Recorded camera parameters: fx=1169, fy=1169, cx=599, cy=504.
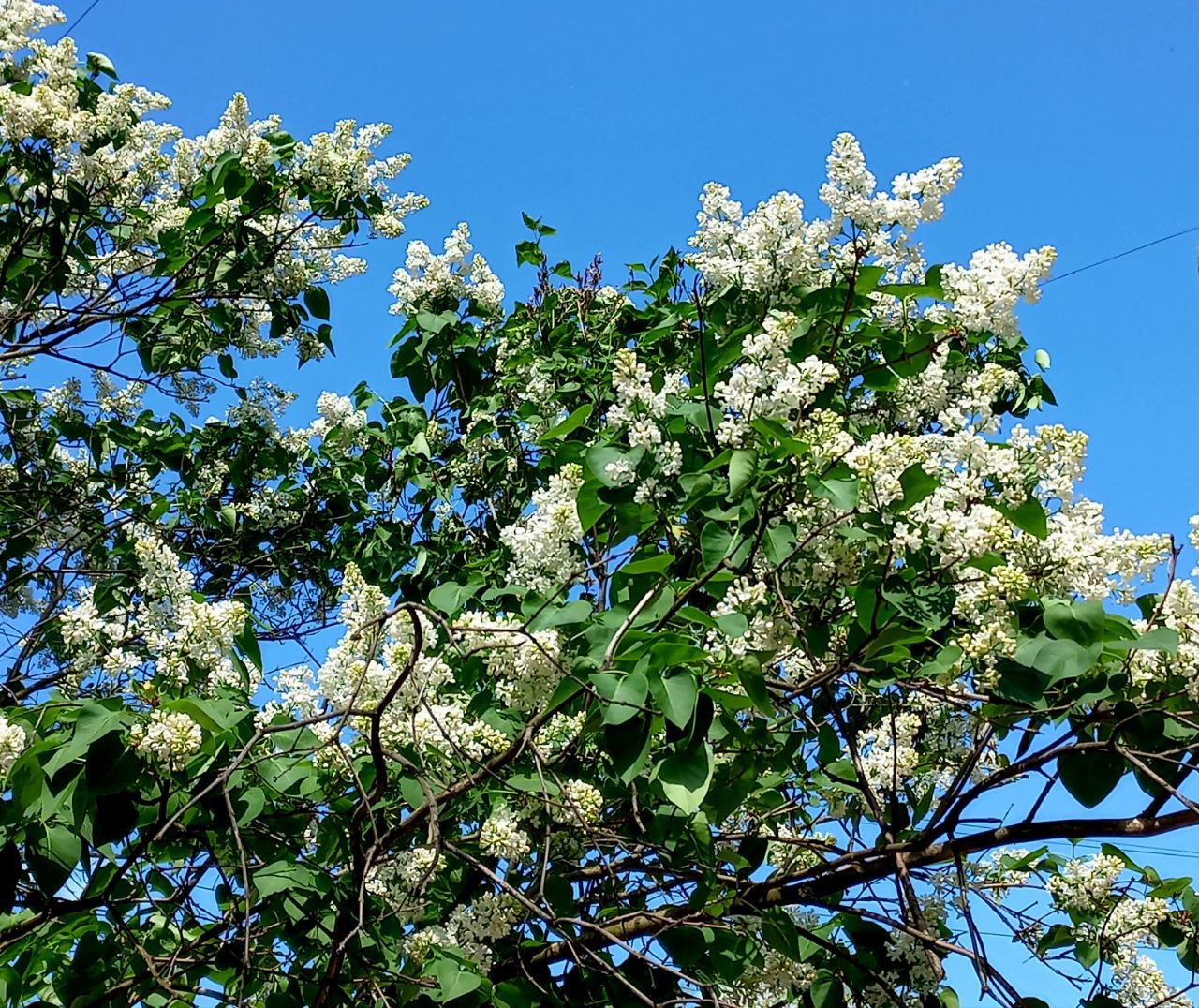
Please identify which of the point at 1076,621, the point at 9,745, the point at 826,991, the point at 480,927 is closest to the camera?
the point at 1076,621

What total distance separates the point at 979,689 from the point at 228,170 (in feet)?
10.1

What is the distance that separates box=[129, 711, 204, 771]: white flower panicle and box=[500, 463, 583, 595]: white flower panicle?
0.67 m

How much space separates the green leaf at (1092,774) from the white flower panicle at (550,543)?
3.15 ft

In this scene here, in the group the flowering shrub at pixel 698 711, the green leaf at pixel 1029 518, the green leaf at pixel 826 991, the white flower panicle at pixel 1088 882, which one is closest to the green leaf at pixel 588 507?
the flowering shrub at pixel 698 711

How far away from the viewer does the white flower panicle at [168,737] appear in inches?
73.8

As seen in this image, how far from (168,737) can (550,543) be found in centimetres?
77

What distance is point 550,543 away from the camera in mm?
2256

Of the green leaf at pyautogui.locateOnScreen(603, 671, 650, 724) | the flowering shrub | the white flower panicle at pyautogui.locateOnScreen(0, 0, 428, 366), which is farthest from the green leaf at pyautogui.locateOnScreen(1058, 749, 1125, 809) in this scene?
the white flower panicle at pyautogui.locateOnScreen(0, 0, 428, 366)

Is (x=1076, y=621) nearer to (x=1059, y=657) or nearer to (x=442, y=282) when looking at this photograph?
(x=1059, y=657)

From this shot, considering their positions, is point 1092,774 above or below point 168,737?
above

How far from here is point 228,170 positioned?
3980 mm

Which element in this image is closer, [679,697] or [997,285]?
[679,697]

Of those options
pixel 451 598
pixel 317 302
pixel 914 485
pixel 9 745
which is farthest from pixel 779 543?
pixel 317 302

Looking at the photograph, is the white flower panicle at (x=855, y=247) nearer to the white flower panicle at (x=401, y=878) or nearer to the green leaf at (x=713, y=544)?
the green leaf at (x=713, y=544)
